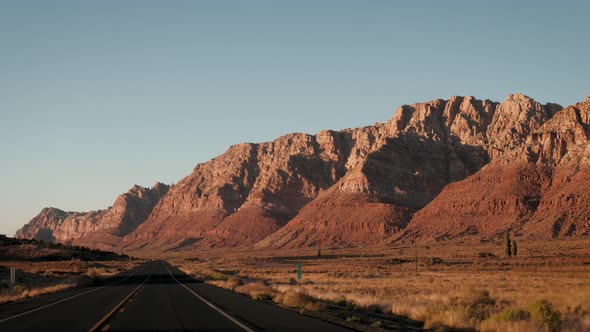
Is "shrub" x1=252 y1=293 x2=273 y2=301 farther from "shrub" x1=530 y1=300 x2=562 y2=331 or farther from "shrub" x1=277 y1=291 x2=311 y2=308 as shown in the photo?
"shrub" x1=530 y1=300 x2=562 y2=331

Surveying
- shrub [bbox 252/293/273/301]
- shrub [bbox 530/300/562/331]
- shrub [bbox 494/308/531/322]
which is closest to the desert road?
shrub [bbox 252/293/273/301]

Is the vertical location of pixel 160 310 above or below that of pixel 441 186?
below

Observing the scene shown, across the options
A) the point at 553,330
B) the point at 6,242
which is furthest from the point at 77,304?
the point at 6,242

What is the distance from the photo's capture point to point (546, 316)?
1741cm

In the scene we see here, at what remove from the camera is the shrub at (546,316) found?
1612 cm

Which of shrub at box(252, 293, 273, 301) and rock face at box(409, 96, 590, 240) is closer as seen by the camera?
shrub at box(252, 293, 273, 301)

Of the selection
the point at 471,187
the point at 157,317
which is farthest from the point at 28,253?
the point at 471,187

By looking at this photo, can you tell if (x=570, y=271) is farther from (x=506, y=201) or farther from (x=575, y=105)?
(x=575, y=105)

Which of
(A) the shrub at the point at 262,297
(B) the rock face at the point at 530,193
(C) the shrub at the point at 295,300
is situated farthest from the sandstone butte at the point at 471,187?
Answer: (C) the shrub at the point at 295,300

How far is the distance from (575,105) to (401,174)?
51.5 metres

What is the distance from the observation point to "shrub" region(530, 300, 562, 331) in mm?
16125

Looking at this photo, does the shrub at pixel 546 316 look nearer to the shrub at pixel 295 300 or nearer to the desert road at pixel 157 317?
the desert road at pixel 157 317

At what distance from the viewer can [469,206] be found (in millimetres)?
145875

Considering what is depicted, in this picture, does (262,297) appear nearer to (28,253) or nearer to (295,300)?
(295,300)
